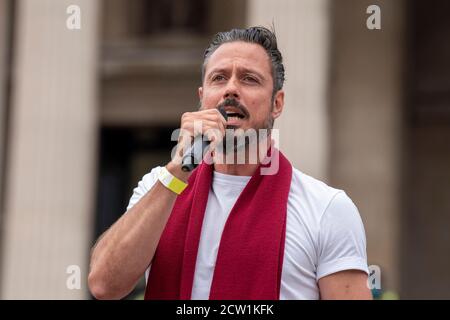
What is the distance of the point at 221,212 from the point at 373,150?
1507 cm

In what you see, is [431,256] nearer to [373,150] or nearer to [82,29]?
[373,150]

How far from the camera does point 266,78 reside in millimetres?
3426

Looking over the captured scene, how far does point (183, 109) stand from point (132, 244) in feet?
57.6

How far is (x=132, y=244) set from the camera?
9.95 feet

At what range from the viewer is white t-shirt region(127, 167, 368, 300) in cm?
312

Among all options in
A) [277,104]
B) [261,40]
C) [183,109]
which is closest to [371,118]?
[183,109]

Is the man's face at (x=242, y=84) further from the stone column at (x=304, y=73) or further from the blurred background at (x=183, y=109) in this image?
the stone column at (x=304, y=73)

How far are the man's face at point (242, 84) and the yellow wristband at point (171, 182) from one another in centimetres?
32

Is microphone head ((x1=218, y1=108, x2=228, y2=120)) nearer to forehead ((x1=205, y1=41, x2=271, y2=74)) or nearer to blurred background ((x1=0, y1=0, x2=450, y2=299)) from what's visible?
forehead ((x1=205, y1=41, x2=271, y2=74))

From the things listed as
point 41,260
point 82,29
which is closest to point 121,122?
point 82,29

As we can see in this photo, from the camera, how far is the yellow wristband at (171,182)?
9.87 ft

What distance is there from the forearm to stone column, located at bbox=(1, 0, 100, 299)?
40.1 ft

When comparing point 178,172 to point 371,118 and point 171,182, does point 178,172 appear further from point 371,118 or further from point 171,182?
point 371,118

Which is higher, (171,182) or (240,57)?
(240,57)
